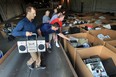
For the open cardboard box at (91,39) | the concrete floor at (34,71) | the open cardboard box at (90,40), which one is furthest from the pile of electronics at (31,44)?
the open cardboard box at (90,40)

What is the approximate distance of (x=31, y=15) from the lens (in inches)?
77.3

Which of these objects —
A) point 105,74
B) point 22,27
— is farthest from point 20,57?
point 105,74

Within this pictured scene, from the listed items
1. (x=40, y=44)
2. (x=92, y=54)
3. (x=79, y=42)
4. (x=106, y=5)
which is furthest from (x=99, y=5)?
(x=40, y=44)

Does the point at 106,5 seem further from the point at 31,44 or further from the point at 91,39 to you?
the point at 31,44

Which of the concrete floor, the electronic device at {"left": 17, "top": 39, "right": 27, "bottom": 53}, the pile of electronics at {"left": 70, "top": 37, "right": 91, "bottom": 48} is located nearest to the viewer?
the electronic device at {"left": 17, "top": 39, "right": 27, "bottom": 53}

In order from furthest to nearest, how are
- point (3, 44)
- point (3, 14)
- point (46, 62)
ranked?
point (3, 14) < point (3, 44) < point (46, 62)

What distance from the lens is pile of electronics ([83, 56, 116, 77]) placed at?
2283 mm

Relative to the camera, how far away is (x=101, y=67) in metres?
2.35

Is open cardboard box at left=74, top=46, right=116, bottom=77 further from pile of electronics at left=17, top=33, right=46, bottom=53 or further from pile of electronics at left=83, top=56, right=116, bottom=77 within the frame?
pile of electronics at left=17, top=33, right=46, bottom=53

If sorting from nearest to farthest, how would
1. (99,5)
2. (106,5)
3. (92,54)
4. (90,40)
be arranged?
(92,54)
(90,40)
(106,5)
(99,5)

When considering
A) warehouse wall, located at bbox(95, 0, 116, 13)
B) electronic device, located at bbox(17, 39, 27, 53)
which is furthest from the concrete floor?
warehouse wall, located at bbox(95, 0, 116, 13)

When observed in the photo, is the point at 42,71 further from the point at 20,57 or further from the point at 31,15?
the point at 31,15

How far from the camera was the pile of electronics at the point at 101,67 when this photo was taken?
2.28 metres

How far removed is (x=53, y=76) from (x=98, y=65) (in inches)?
32.8
